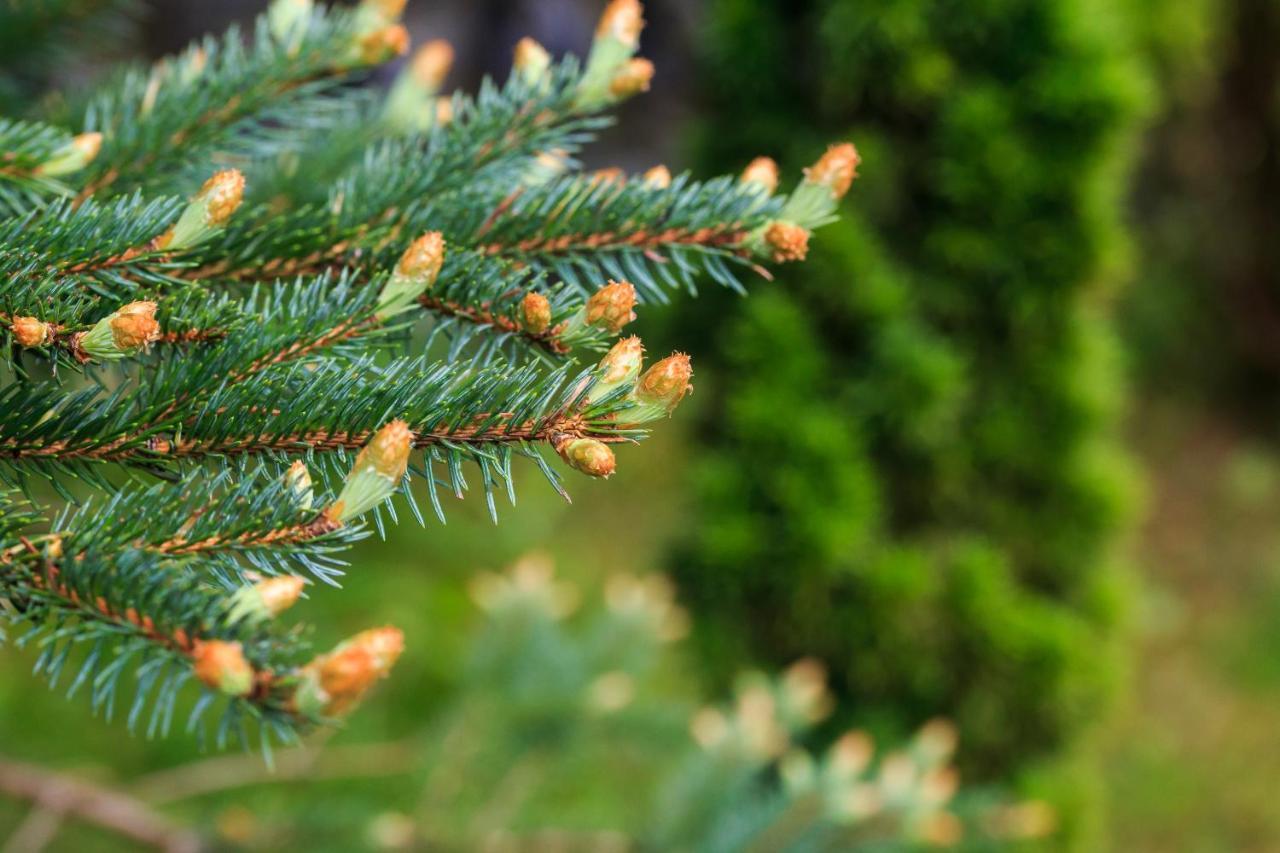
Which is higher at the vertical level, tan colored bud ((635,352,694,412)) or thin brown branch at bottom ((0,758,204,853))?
tan colored bud ((635,352,694,412))

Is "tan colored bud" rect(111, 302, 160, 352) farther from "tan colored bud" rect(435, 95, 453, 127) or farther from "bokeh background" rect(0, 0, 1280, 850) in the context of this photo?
"bokeh background" rect(0, 0, 1280, 850)

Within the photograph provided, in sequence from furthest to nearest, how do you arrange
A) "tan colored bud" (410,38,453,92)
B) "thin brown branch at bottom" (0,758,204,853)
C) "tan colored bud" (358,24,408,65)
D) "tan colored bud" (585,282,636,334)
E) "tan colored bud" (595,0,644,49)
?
"thin brown branch at bottom" (0,758,204,853), "tan colored bud" (410,38,453,92), "tan colored bud" (358,24,408,65), "tan colored bud" (595,0,644,49), "tan colored bud" (585,282,636,334)

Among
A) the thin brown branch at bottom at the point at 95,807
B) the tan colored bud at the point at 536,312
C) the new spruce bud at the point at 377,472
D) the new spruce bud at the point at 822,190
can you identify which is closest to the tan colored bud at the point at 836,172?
the new spruce bud at the point at 822,190

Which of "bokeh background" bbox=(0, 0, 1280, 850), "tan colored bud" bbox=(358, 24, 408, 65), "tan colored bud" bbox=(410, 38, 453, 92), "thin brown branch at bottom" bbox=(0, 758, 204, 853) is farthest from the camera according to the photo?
"bokeh background" bbox=(0, 0, 1280, 850)

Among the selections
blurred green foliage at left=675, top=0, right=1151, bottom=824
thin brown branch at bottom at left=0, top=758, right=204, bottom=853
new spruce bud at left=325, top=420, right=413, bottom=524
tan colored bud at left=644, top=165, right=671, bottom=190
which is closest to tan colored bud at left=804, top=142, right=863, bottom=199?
tan colored bud at left=644, top=165, right=671, bottom=190

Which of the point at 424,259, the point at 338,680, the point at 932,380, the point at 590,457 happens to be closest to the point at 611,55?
the point at 424,259

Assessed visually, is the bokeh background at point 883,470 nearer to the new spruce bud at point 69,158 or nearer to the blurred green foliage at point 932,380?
the blurred green foliage at point 932,380
